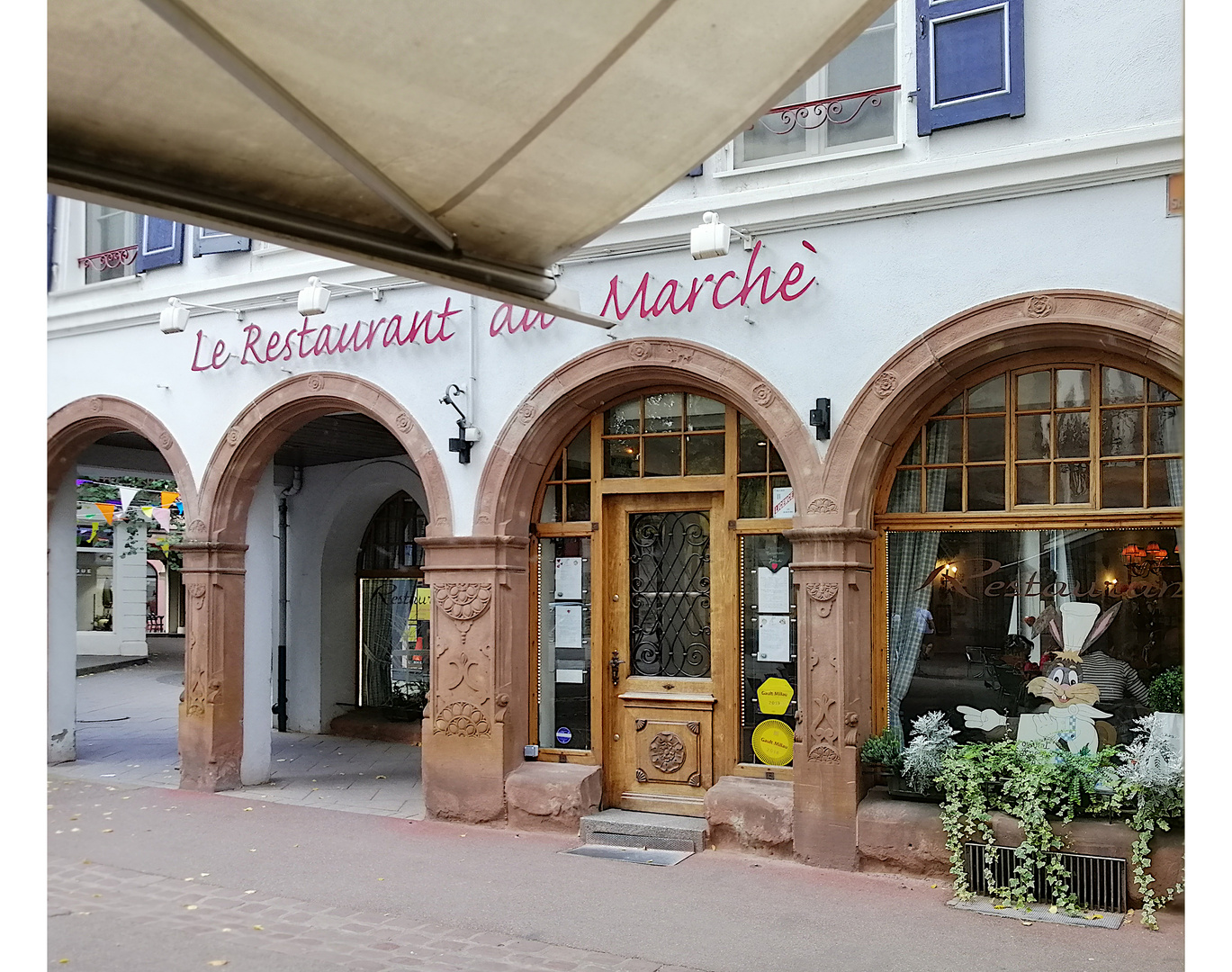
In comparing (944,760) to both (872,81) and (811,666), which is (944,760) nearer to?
(811,666)

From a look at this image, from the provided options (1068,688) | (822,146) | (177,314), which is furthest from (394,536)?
(1068,688)

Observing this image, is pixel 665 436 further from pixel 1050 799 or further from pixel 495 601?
pixel 1050 799

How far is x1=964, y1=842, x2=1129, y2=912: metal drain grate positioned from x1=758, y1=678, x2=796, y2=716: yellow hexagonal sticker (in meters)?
1.72

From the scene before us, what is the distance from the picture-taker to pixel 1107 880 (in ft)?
20.8

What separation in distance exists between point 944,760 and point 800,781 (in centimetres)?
94

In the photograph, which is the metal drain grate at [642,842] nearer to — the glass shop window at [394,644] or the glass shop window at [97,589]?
the glass shop window at [394,644]

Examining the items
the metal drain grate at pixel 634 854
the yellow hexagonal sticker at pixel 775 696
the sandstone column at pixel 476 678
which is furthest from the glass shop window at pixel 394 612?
the yellow hexagonal sticker at pixel 775 696

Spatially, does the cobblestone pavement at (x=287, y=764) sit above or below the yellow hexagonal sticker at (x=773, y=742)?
below

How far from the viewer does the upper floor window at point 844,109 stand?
24.6 feet

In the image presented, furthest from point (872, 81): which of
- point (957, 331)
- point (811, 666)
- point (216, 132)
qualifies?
point (216, 132)

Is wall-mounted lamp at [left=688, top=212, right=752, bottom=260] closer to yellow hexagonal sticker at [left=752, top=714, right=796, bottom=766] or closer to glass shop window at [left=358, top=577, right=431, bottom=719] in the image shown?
yellow hexagonal sticker at [left=752, top=714, right=796, bottom=766]

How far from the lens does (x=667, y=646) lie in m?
8.38

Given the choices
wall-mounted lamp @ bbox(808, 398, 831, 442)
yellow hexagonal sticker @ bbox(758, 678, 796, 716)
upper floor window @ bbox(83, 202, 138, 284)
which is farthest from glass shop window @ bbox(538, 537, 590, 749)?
upper floor window @ bbox(83, 202, 138, 284)

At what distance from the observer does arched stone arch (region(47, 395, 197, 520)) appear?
10367mm
